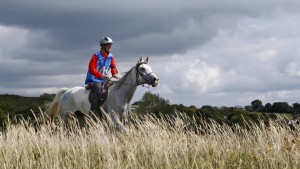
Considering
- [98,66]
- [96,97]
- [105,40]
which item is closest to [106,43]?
[105,40]

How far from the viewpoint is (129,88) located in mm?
11812

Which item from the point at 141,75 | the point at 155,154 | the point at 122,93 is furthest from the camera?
the point at 122,93

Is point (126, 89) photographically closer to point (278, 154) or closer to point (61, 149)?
point (61, 149)

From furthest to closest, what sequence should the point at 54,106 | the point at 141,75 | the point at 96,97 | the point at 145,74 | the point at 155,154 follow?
the point at 54,106 → the point at 96,97 → the point at 141,75 → the point at 145,74 → the point at 155,154

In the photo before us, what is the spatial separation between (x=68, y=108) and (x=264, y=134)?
6.13 m

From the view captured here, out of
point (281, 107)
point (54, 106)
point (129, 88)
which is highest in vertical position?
point (281, 107)

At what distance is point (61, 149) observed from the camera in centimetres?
850

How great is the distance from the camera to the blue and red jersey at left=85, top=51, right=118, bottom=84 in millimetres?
11844

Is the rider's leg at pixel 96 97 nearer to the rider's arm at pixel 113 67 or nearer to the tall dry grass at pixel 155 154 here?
the rider's arm at pixel 113 67

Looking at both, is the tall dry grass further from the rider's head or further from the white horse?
the rider's head

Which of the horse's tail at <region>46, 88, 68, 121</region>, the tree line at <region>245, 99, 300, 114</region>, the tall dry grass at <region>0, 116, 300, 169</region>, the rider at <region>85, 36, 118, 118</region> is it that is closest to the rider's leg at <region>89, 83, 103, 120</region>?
the rider at <region>85, 36, 118, 118</region>

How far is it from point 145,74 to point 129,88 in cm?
62

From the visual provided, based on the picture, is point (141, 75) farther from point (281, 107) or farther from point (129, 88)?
point (281, 107)

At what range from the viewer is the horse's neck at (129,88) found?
11.8m
